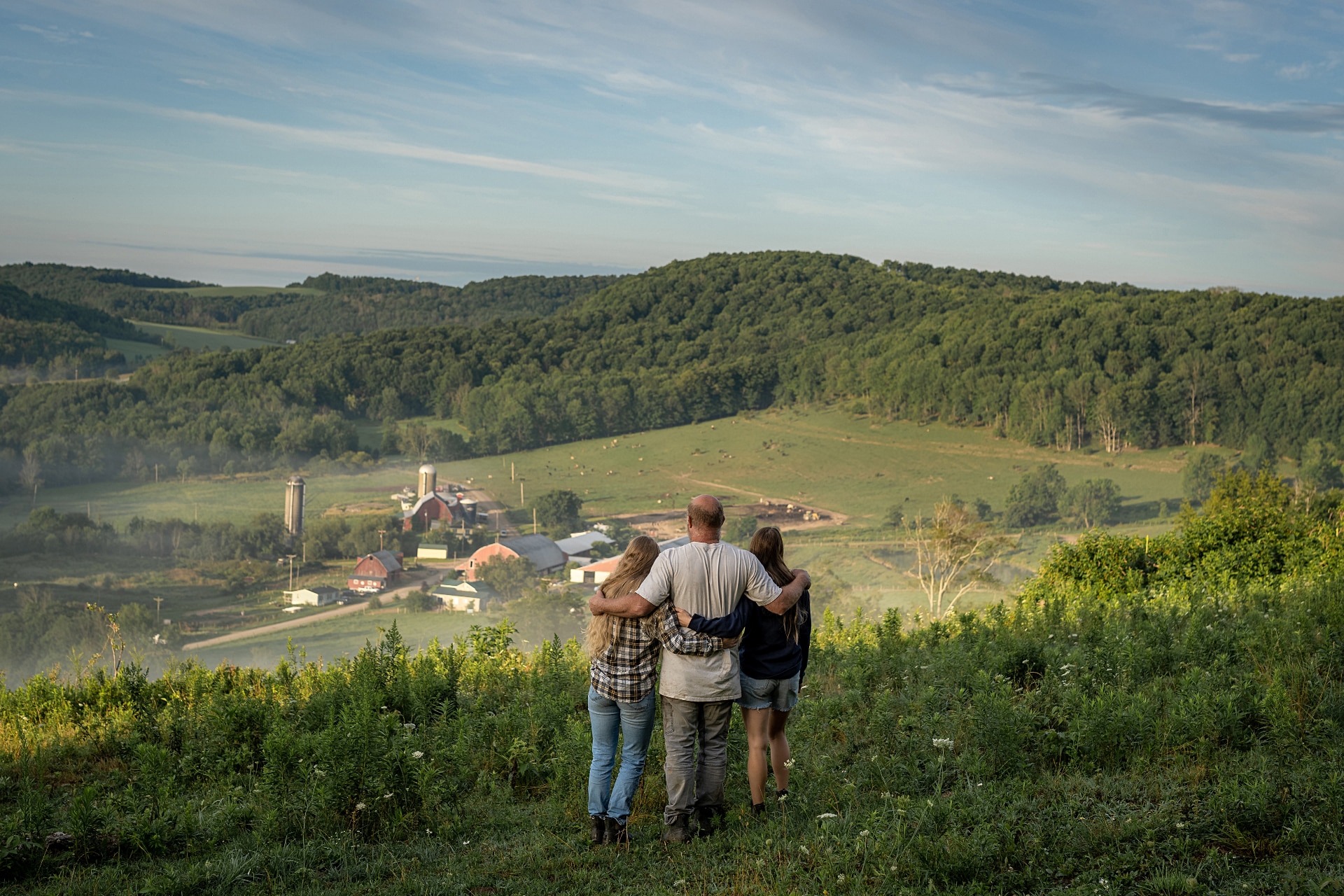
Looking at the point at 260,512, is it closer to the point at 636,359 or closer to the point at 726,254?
the point at 636,359

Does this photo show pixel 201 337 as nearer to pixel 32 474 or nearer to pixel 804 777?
pixel 32 474

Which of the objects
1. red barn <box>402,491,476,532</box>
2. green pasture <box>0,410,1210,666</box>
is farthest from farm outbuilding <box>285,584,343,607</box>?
red barn <box>402,491,476,532</box>

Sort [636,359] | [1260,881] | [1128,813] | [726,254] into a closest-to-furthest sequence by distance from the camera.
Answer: [1260,881] < [1128,813] < [636,359] < [726,254]

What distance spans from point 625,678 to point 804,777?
1.48 m

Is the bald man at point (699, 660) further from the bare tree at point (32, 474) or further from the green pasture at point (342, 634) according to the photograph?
the bare tree at point (32, 474)

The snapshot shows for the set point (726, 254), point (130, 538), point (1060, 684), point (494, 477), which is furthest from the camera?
point (726, 254)

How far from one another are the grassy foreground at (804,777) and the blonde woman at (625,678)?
0.75 feet

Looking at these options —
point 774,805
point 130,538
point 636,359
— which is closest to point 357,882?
point 774,805

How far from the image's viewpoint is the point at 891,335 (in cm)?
13000

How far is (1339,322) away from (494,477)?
10006 cm

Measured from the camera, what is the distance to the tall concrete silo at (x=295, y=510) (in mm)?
95250

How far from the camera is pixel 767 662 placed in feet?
14.9

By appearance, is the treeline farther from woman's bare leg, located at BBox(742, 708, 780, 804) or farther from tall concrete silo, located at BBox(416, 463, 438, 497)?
woman's bare leg, located at BBox(742, 708, 780, 804)

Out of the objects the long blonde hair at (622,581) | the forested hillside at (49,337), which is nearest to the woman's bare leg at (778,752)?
the long blonde hair at (622,581)
